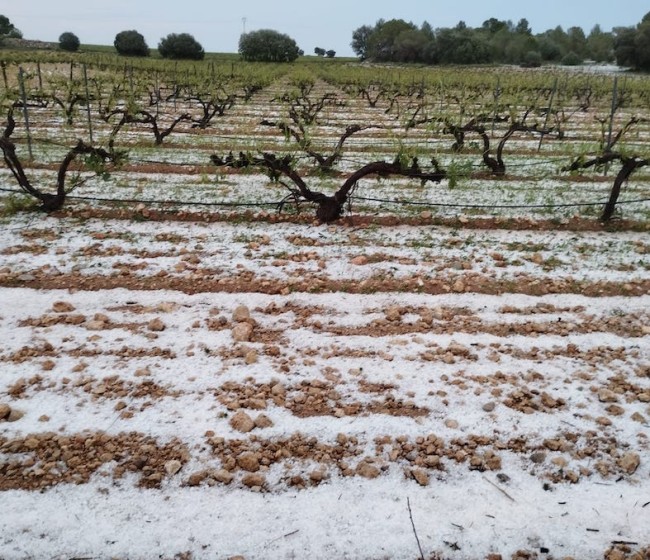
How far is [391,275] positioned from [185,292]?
1.97 m

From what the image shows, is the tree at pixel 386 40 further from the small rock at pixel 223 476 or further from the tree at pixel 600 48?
the small rock at pixel 223 476

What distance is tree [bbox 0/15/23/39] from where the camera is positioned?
68137mm

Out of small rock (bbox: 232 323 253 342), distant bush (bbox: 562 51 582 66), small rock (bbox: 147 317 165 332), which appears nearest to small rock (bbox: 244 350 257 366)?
small rock (bbox: 232 323 253 342)

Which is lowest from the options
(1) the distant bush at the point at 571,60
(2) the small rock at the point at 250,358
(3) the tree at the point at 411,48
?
(2) the small rock at the point at 250,358

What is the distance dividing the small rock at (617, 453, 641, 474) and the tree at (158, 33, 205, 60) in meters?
57.9

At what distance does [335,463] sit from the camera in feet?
10.4

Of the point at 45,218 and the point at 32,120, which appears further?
the point at 32,120

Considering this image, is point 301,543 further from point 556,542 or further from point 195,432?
point 556,542

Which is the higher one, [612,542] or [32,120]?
[32,120]

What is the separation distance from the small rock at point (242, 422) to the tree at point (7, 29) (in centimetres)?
7776

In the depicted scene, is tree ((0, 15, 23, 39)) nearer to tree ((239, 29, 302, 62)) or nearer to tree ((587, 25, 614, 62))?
tree ((239, 29, 302, 62))

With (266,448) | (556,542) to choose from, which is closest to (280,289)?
(266,448)

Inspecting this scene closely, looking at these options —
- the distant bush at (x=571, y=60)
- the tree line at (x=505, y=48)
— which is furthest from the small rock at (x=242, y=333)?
the distant bush at (x=571, y=60)

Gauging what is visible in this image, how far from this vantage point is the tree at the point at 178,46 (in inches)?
2127
